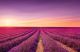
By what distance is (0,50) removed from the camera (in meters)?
11.0

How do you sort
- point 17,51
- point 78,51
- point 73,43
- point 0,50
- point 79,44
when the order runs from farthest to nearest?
point 73,43 → point 79,44 → point 78,51 → point 0,50 → point 17,51

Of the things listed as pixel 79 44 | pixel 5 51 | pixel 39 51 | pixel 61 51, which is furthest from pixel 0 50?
pixel 79 44

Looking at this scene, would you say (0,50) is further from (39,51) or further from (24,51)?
(39,51)

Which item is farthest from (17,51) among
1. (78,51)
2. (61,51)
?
(78,51)

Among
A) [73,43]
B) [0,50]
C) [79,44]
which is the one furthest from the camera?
[73,43]

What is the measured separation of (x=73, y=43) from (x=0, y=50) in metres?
6.74

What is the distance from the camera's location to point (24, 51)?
9.95 m

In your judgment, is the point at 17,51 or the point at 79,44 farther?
the point at 79,44

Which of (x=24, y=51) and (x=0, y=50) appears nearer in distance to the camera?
(x=24, y=51)

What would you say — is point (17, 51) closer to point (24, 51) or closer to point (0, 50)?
point (24, 51)

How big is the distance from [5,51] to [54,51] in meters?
3.03

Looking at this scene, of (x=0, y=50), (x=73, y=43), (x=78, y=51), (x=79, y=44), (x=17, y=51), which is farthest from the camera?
(x=73, y=43)

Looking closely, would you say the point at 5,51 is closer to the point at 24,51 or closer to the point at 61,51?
the point at 24,51

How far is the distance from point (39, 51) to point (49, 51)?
2.27 metres
